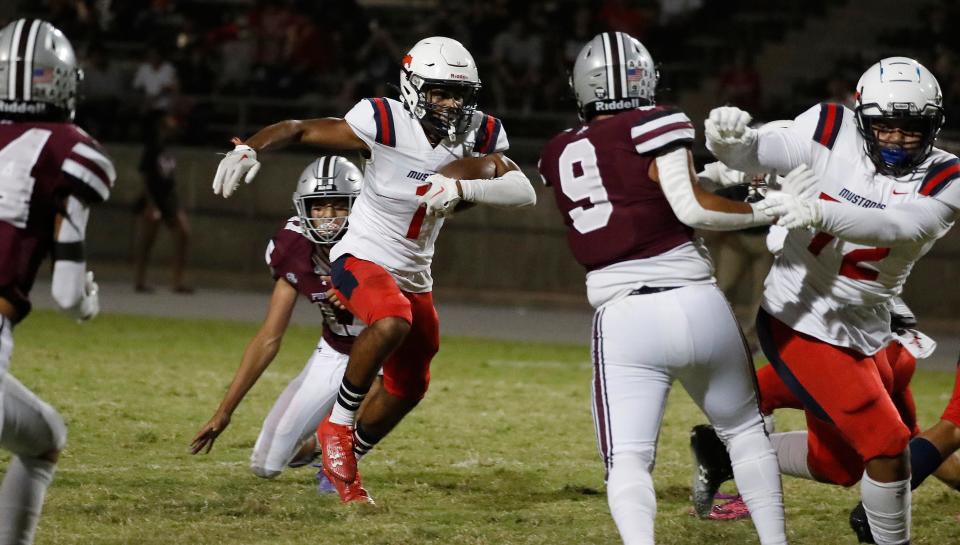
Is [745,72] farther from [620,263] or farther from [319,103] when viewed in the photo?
[620,263]

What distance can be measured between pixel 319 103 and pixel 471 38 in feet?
6.41

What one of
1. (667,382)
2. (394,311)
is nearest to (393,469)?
(394,311)

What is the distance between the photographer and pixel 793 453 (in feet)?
16.5

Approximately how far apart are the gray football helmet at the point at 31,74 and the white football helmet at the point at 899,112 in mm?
2490

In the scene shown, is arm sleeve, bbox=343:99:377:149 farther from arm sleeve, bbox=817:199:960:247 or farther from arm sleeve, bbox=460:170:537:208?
arm sleeve, bbox=817:199:960:247

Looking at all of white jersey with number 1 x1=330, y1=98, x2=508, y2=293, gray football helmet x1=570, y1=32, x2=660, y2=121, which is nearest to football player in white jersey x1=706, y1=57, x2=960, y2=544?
gray football helmet x1=570, y1=32, x2=660, y2=121

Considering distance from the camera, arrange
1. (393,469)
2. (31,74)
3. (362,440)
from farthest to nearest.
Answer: (393,469)
(362,440)
(31,74)

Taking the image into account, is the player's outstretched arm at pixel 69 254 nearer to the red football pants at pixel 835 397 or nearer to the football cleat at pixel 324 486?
the football cleat at pixel 324 486

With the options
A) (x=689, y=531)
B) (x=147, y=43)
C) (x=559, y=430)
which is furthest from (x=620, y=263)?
(x=147, y=43)

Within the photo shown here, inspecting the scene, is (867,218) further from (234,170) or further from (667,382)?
(234,170)

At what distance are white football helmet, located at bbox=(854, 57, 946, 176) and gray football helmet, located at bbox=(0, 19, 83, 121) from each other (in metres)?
2.49

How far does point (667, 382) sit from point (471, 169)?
4.47 ft

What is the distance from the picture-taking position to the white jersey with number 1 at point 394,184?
216 inches

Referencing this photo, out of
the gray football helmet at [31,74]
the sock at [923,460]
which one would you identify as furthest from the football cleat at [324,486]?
the sock at [923,460]
